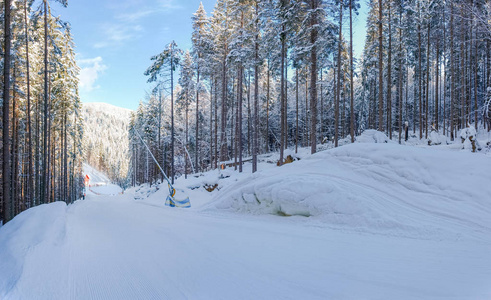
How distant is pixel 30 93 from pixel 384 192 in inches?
971

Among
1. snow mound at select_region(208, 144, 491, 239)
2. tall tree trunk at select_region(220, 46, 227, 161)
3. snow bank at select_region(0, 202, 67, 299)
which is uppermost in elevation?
tall tree trunk at select_region(220, 46, 227, 161)

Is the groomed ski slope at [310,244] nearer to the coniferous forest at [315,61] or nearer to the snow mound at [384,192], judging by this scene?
the snow mound at [384,192]

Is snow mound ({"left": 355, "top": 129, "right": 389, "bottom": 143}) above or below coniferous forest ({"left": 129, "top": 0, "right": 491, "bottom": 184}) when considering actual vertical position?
below

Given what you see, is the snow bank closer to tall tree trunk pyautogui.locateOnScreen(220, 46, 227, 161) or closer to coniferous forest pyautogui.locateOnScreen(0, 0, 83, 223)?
coniferous forest pyautogui.locateOnScreen(0, 0, 83, 223)

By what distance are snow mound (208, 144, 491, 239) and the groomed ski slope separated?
0.03 meters

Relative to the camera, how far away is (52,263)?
344cm

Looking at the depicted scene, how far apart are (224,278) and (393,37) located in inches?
1322

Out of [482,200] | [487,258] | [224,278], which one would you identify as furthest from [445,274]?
[482,200]

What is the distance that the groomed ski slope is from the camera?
2629 millimetres

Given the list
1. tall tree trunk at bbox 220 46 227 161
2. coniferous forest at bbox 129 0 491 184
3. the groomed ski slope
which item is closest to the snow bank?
the groomed ski slope

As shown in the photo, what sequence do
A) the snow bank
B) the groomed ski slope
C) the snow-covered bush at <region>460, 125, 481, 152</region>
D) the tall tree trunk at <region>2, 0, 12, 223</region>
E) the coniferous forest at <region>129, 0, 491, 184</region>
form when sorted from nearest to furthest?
the groomed ski slope → the snow bank → the tall tree trunk at <region>2, 0, 12, 223</region> → the snow-covered bush at <region>460, 125, 481, 152</region> → the coniferous forest at <region>129, 0, 491, 184</region>

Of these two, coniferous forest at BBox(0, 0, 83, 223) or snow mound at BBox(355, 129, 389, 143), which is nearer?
coniferous forest at BBox(0, 0, 83, 223)

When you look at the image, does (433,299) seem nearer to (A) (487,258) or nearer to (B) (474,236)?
(A) (487,258)

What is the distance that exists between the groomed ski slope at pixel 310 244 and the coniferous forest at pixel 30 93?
7147 mm
